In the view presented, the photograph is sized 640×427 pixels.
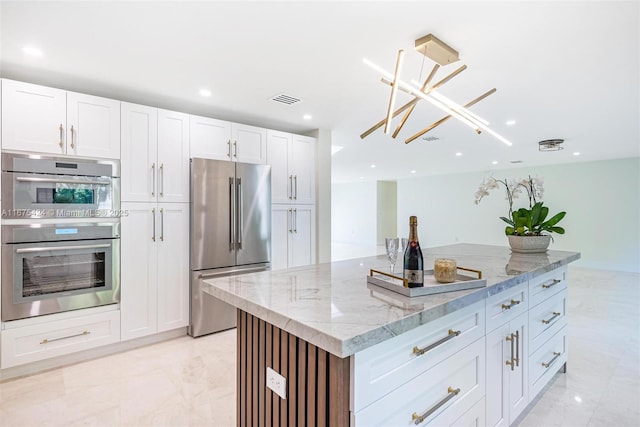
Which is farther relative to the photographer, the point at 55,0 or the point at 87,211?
the point at 87,211

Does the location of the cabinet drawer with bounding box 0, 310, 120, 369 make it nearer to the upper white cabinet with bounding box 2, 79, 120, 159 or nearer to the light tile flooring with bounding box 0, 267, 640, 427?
the light tile flooring with bounding box 0, 267, 640, 427

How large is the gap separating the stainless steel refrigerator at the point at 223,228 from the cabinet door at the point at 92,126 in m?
0.72

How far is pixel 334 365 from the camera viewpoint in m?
1.02

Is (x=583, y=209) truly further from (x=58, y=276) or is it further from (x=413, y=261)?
(x=58, y=276)

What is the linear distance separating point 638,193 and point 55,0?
9.53 meters

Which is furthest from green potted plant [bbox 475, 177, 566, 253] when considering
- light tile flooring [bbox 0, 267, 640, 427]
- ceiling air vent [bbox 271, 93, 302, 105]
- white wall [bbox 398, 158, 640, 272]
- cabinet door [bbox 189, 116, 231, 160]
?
white wall [bbox 398, 158, 640, 272]

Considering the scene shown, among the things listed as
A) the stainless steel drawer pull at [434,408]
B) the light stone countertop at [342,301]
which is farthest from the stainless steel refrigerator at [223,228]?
the stainless steel drawer pull at [434,408]

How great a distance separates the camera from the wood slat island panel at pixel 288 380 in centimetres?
102

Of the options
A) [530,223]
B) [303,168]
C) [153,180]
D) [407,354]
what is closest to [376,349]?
[407,354]

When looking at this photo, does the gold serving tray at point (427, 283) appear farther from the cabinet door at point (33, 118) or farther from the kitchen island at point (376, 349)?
the cabinet door at point (33, 118)

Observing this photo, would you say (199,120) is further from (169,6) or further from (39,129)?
(169,6)

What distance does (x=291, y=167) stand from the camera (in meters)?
4.16

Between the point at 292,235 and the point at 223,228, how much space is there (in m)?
0.98

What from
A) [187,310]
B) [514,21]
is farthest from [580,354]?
[187,310]
